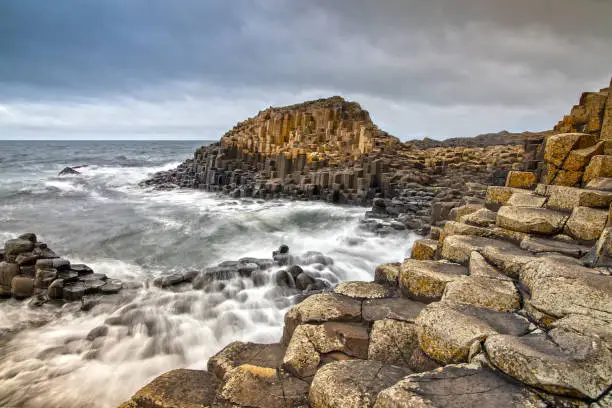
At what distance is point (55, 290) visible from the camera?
7.32m

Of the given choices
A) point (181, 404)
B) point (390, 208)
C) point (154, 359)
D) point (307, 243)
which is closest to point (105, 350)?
point (154, 359)

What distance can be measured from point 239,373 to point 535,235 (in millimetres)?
3953

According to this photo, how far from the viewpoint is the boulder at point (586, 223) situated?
12.9 ft

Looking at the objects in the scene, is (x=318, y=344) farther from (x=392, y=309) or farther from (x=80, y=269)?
(x=80, y=269)

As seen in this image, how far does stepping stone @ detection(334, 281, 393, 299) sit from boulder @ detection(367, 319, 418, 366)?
Answer: 758mm

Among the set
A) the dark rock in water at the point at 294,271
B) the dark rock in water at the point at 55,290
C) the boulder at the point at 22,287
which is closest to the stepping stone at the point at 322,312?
the dark rock in water at the point at 294,271

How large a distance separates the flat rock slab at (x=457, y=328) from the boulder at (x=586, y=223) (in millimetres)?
2022

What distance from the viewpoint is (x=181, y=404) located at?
289cm

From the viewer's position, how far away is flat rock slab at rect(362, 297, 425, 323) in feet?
11.2

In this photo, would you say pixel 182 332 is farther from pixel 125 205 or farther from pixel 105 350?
pixel 125 205

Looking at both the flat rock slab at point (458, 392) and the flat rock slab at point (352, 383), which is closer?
the flat rock slab at point (458, 392)

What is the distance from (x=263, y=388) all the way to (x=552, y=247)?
11.5ft

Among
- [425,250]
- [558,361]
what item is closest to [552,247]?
[425,250]

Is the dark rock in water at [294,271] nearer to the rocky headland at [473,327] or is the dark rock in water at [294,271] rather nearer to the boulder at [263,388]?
the rocky headland at [473,327]
